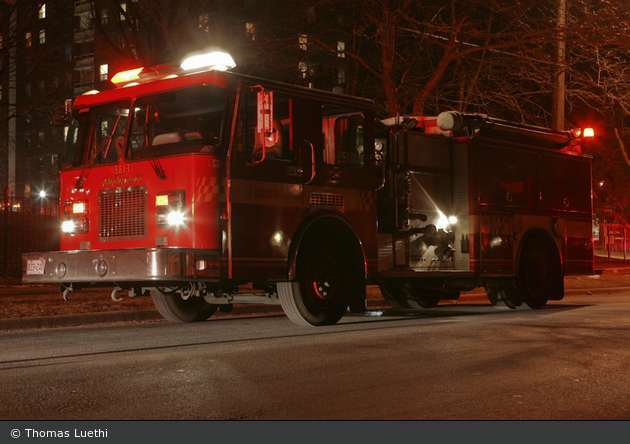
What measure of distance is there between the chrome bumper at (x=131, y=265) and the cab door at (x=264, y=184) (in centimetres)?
44

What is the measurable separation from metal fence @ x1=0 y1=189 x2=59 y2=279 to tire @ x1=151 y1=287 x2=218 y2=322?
8765 mm

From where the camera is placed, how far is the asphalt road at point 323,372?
18.4 ft

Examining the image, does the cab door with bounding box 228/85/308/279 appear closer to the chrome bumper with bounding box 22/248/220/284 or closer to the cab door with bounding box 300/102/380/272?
the cab door with bounding box 300/102/380/272

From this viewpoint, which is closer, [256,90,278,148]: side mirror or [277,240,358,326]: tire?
[256,90,278,148]: side mirror

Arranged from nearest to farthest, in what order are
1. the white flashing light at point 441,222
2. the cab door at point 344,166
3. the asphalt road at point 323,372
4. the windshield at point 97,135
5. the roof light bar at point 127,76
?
the asphalt road at point 323,372 < the windshield at point 97,135 < the roof light bar at point 127,76 < the cab door at point 344,166 < the white flashing light at point 441,222

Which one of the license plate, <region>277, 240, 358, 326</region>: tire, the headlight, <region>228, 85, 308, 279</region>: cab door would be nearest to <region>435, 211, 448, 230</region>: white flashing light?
<region>277, 240, 358, 326</region>: tire

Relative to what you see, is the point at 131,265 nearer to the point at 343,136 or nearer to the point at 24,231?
the point at 343,136

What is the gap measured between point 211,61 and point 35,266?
10.9 ft

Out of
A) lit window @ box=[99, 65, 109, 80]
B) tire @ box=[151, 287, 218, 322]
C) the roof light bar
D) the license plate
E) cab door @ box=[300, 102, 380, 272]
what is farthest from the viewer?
lit window @ box=[99, 65, 109, 80]

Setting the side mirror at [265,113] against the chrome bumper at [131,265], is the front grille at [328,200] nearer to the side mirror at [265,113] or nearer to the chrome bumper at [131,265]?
the side mirror at [265,113]

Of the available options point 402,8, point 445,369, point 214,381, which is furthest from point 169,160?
point 402,8

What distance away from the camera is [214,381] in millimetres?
6590

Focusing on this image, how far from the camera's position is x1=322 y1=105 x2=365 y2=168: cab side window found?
35.1 feet

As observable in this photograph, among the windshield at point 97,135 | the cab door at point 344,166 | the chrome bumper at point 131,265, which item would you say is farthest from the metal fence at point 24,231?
the cab door at point 344,166
